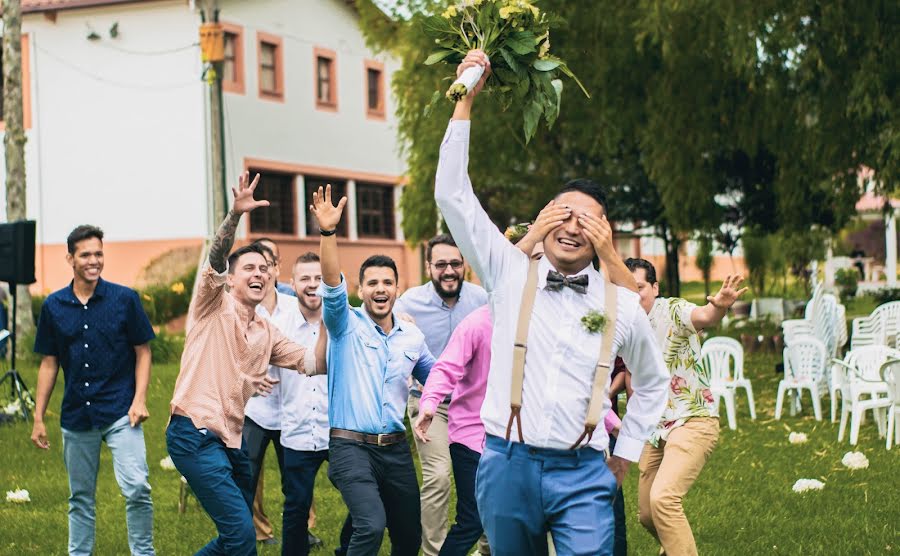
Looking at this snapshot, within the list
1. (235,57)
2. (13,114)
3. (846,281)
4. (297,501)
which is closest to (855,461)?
(297,501)

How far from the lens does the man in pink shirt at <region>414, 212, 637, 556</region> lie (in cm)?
701

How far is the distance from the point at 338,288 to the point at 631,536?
3.73 meters

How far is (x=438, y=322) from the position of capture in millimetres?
8930

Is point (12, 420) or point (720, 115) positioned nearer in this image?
point (12, 420)

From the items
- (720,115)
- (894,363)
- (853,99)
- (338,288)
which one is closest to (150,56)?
(720,115)

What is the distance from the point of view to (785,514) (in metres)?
10.2

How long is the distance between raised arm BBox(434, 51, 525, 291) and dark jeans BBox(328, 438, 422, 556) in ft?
6.67

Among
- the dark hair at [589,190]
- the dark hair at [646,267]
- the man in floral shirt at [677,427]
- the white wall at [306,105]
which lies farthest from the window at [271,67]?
the dark hair at [589,190]

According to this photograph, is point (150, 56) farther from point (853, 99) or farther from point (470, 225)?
point (470, 225)

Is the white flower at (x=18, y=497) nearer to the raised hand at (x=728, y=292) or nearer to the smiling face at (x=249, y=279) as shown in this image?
the smiling face at (x=249, y=279)

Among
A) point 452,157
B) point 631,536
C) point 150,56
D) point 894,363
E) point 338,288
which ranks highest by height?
point 150,56

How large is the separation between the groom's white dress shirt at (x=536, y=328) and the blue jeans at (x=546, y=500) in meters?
0.07

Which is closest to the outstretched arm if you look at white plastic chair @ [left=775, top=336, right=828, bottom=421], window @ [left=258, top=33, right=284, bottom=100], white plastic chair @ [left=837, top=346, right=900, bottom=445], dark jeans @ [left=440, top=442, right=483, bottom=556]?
dark jeans @ [left=440, top=442, right=483, bottom=556]

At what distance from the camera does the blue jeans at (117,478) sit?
25.8 feet
